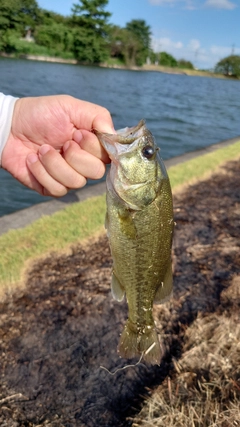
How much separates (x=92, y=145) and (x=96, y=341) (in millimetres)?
2112

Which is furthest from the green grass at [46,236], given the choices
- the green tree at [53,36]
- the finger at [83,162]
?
the green tree at [53,36]

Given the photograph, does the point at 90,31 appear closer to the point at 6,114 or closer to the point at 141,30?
the point at 141,30

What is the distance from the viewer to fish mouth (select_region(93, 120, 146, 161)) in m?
1.89

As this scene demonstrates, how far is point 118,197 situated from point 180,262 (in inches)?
122

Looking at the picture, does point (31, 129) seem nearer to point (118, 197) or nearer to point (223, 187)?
point (118, 197)

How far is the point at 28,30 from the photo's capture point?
2142 inches

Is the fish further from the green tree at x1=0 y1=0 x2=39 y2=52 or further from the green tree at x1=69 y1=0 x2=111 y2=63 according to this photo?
the green tree at x1=69 y1=0 x2=111 y2=63

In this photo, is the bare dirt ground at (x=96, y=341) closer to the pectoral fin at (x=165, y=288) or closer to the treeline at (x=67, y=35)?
the pectoral fin at (x=165, y=288)

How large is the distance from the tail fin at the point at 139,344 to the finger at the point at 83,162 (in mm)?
899

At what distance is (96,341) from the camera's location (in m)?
3.56

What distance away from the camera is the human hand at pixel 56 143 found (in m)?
2.16

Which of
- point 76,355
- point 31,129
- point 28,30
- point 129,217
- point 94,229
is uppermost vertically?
point 28,30

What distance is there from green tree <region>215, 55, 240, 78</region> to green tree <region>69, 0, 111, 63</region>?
46.3 m

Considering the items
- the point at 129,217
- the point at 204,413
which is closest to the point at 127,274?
the point at 129,217
